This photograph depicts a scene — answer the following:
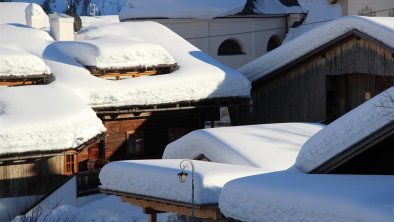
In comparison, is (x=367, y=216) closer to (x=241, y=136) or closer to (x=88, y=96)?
(x=241, y=136)

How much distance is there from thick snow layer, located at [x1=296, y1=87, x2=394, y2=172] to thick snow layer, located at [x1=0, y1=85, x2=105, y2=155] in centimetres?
1161

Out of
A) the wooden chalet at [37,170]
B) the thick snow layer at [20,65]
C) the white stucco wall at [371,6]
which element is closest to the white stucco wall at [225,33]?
the white stucco wall at [371,6]

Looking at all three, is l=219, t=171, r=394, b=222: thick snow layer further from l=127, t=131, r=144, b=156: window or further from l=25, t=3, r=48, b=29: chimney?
l=25, t=3, r=48, b=29: chimney

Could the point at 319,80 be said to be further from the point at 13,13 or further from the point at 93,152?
the point at 13,13

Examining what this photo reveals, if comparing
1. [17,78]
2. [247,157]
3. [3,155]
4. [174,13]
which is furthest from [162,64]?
[174,13]

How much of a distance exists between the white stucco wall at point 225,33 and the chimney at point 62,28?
8.96 m

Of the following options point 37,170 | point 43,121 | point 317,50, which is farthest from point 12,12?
point 43,121

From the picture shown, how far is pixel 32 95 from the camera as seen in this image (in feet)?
71.7

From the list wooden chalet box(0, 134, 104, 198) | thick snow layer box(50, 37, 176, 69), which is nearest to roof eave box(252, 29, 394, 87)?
thick snow layer box(50, 37, 176, 69)

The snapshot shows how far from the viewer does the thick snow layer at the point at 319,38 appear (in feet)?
71.5

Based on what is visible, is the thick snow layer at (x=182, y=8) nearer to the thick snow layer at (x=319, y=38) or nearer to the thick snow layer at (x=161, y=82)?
the thick snow layer at (x=161, y=82)

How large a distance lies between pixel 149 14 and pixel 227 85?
11.9m

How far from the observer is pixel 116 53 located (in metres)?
24.6

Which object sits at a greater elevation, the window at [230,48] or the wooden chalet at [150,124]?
the window at [230,48]
